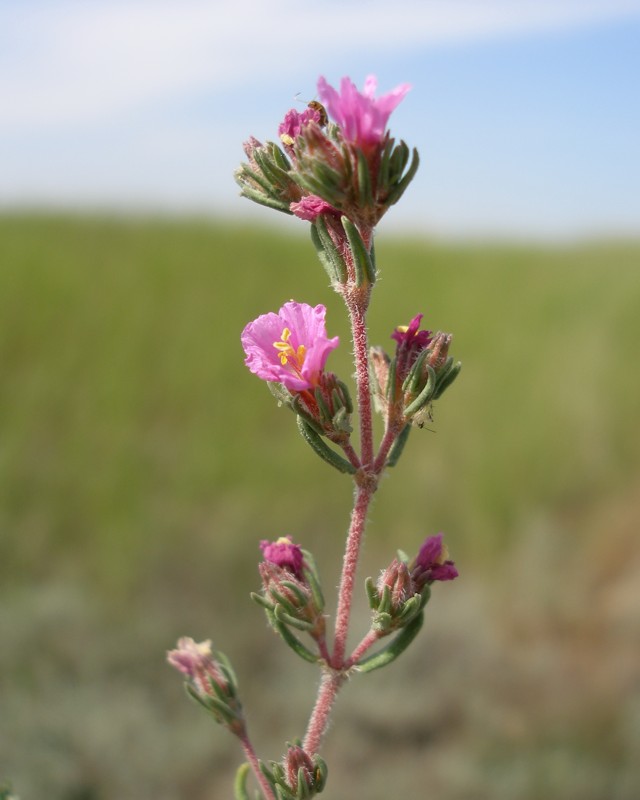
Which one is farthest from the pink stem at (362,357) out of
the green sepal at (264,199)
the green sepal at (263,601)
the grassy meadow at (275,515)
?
the grassy meadow at (275,515)

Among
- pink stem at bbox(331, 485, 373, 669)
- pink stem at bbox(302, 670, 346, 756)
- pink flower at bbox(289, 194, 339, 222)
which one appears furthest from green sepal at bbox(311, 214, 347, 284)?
pink stem at bbox(302, 670, 346, 756)

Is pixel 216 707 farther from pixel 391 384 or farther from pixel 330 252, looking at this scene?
pixel 330 252

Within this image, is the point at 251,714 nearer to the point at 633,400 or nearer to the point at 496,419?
the point at 496,419

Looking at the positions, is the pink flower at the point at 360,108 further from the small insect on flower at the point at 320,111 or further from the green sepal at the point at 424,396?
the green sepal at the point at 424,396

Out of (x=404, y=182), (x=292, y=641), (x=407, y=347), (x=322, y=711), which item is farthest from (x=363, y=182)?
(x=322, y=711)

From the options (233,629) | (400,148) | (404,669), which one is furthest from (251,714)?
Result: (400,148)
